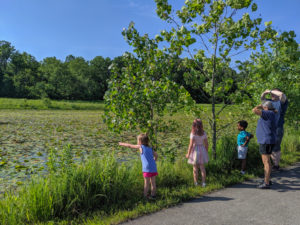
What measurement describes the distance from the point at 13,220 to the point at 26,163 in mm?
4259

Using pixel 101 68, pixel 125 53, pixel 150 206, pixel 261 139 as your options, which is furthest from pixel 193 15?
pixel 101 68

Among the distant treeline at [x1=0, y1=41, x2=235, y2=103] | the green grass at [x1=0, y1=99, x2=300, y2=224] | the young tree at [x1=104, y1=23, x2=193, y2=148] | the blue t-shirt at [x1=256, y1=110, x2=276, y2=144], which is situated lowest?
the green grass at [x1=0, y1=99, x2=300, y2=224]

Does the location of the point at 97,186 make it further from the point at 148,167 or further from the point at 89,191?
the point at 148,167

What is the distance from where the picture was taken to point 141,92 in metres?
6.05

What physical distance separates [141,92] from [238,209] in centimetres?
324

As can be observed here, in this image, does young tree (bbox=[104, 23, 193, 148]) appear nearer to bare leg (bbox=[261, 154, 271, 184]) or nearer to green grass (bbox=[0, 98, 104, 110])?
bare leg (bbox=[261, 154, 271, 184])

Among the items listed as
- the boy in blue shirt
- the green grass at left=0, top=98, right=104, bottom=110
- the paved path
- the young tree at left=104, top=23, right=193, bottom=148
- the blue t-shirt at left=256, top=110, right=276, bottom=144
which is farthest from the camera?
the green grass at left=0, top=98, right=104, bottom=110

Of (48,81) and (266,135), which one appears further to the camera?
(48,81)

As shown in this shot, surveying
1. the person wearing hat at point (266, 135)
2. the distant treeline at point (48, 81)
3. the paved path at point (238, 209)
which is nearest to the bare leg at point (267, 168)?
the person wearing hat at point (266, 135)

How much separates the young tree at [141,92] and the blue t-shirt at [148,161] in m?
1.36

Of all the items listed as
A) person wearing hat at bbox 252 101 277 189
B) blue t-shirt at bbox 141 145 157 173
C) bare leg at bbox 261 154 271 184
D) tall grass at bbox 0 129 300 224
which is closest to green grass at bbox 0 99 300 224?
tall grass at bbox 0 129 300 224

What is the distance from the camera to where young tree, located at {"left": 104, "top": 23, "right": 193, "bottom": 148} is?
19.7 feet

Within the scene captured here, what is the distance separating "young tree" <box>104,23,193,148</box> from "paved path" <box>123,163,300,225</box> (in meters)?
2.19

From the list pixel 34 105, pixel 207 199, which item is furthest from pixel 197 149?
pixel 34 105
